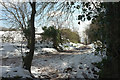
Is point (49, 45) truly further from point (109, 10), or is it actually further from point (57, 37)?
point (109, 10)

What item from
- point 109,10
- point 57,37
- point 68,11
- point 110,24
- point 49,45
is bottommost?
point 49,45

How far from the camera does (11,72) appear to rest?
3.13 m

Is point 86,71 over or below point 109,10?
below

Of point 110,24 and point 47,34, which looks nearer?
point 110,24

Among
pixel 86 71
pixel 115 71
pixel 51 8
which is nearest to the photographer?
pixel 115 71

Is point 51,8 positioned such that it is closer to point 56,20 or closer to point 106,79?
point 56,20

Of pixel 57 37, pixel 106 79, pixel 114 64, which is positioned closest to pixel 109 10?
pixel 114 64

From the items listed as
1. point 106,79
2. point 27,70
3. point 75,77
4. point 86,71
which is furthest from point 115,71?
→ point 27,70

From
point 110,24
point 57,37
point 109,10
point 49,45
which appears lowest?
point 49,45

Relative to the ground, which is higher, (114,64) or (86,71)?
(114,64)

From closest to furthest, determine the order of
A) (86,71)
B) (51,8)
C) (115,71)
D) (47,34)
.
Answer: (115,71)
(86,71)
(51,8)
(47,34)

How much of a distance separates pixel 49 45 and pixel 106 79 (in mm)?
9860

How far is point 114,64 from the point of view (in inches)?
75.0

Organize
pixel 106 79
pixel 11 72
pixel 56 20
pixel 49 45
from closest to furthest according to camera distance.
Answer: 1. pixel 106 79
2. pixel 11 72
3. pixel 56 20
4. pixel 49 45
